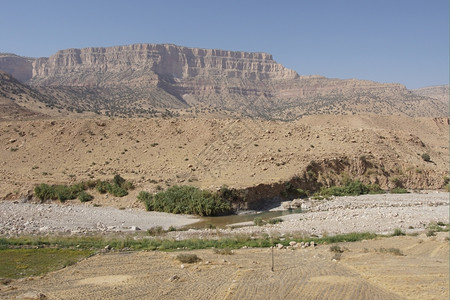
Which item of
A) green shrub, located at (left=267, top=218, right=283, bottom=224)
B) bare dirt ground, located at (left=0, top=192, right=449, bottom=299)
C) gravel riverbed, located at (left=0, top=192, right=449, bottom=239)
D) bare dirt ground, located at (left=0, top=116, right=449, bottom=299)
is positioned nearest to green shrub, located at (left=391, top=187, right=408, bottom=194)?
bare dirt ground, located at (left=0, top=116, right=449, bottom=299)

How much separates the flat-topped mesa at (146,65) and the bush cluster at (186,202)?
96.4 metres

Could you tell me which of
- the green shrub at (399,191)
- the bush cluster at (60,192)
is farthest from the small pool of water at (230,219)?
the green shrub at (399,191)

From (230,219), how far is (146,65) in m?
131

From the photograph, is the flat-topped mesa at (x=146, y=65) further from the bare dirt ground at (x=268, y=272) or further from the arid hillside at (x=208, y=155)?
the bare dirt ground at (x=268, y=272)

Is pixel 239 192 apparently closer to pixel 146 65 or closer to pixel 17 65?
pixel 146 65

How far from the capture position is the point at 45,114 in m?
67.1

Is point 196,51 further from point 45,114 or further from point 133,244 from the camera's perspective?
point 133,244

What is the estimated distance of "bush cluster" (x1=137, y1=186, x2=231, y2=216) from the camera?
30.6 m

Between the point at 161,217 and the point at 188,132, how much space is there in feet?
65.2

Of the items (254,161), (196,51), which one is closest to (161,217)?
(254,161)

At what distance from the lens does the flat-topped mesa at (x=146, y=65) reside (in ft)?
456

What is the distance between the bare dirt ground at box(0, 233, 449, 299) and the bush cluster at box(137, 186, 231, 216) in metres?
11.9

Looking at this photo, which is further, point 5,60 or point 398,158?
point 5,60

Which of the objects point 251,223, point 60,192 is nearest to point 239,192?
point 251,223
